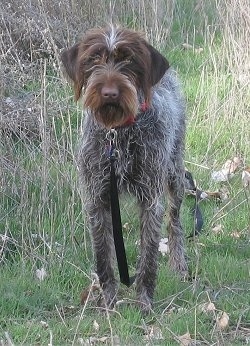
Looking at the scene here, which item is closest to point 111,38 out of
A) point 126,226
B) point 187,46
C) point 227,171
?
point 126,226

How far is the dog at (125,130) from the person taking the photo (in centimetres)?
474

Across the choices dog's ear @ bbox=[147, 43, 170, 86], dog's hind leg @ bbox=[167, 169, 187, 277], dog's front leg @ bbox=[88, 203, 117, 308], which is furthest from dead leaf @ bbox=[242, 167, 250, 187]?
dog's ear @ bbox=[147, 43, 170, 86]

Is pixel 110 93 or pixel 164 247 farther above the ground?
pixel 110 93

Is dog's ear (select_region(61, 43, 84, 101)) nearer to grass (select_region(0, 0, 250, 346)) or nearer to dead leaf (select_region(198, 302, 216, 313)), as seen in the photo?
grass (select_region(0, 0, 250, 346))

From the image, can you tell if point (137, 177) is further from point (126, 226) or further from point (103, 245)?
point (126, 226)

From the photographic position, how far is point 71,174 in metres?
6.24

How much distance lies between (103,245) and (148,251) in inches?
11.3

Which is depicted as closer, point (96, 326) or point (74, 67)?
point (96, 326)

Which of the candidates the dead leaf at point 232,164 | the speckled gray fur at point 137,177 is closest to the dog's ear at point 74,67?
the speckled gray fur at point 137,177

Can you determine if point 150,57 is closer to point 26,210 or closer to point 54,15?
point 26,210

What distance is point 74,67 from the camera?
4973 mm

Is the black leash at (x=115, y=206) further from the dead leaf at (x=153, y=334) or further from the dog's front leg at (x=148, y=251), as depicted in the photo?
the dead leaf at (x=153, y=334)

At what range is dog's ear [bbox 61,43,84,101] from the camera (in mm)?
4934

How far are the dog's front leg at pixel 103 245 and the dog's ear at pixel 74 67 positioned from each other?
2.51 feet
